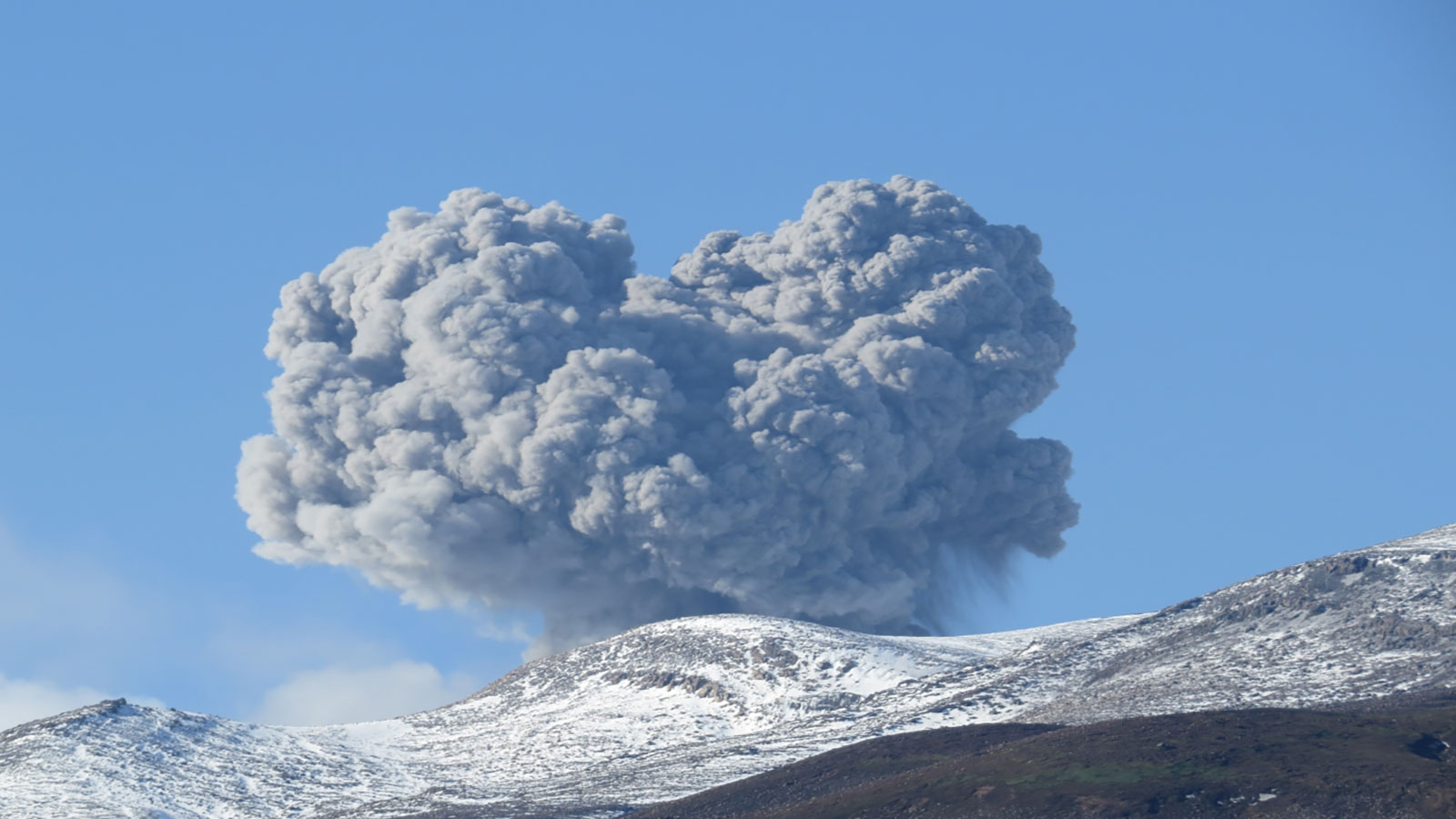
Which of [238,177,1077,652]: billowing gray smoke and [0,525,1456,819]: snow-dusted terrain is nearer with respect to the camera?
[0,525,1456,819]: snow-dusted terrain

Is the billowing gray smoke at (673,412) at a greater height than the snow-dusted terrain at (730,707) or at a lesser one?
greater

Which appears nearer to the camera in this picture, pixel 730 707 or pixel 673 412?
pixel 730 707

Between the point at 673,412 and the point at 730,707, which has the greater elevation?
the point at 673,412

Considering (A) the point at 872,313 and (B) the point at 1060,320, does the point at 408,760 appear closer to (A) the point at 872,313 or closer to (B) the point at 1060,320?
(A) the point at 872,313

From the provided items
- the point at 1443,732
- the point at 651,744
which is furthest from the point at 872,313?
the point at 1443,732

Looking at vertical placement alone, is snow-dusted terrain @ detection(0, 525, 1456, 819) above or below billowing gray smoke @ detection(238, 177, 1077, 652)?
below
